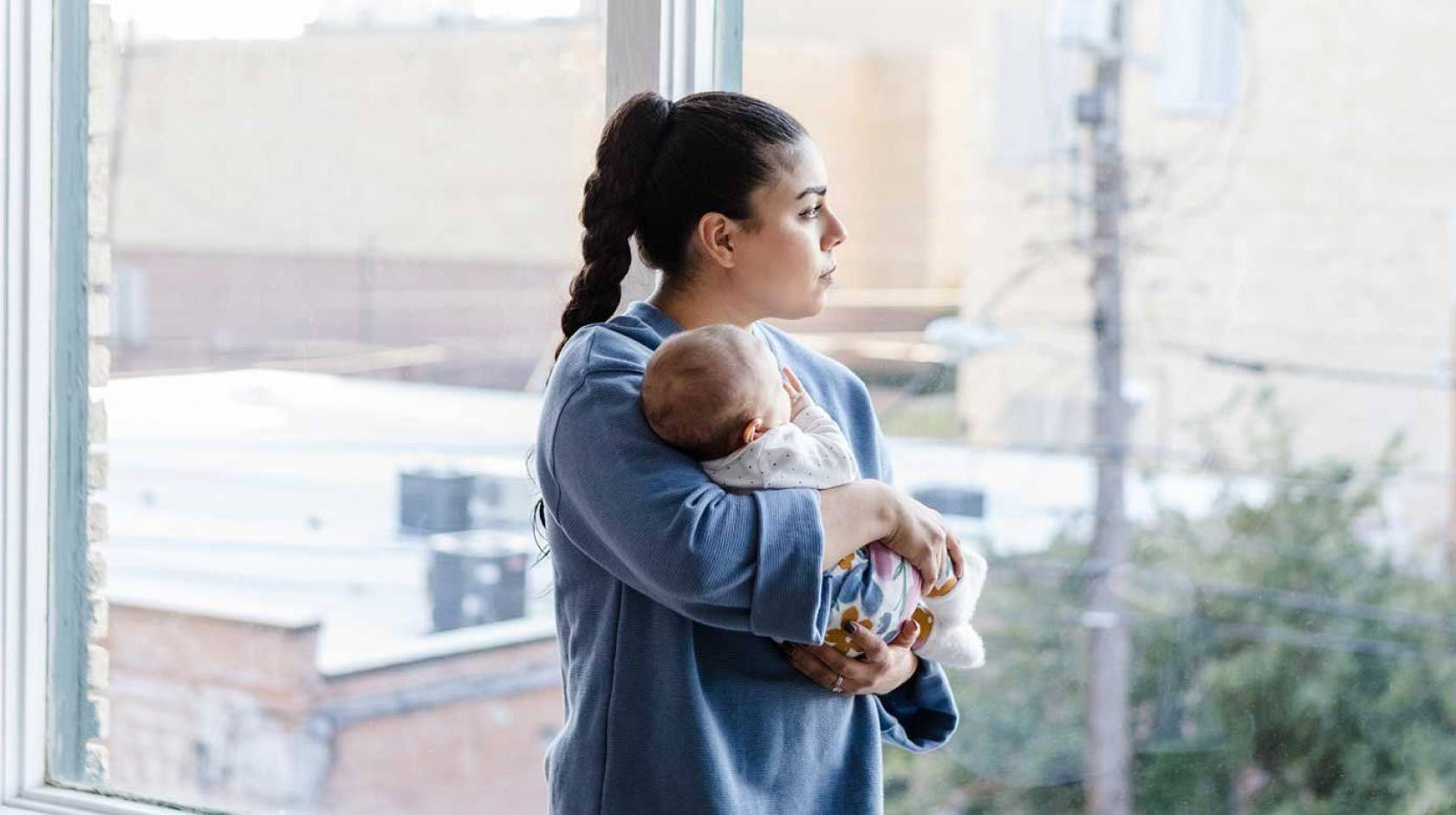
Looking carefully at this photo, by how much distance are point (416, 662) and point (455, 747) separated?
0.23 m

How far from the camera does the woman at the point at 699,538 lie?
109 cm

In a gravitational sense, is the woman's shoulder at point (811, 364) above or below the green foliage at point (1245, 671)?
above

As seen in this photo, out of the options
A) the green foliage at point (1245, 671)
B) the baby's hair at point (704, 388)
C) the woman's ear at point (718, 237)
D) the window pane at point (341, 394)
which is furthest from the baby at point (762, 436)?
the green foliage at point (1245, 671)

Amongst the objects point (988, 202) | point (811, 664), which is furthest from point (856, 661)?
point (988, 202)

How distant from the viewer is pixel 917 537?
3.72 ft

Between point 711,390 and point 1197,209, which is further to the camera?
point 1197,209

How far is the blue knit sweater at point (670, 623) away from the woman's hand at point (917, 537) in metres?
0.07

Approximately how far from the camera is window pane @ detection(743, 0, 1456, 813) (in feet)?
10.6

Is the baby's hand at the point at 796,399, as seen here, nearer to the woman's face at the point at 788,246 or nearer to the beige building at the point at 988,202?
the woman's face at the point at 788,246

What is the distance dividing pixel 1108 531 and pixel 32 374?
269 centimetres

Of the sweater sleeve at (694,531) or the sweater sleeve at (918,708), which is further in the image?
the sweater sleeve at (918,708)

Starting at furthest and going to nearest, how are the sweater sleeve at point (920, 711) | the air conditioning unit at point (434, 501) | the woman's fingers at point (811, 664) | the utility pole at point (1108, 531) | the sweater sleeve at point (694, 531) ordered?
the air conditioning unit at point (434, 501)
the utility pole at point (1108, 531)
the sweater sleeve at point (920, 711)
the woman's fingers at point (811, 664)
the sweater sleeve at point (694, 531)

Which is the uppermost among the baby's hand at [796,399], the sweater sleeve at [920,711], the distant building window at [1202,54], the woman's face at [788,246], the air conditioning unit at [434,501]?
the distant building window at [1202,54]

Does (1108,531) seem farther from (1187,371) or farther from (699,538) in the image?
(699,538)
